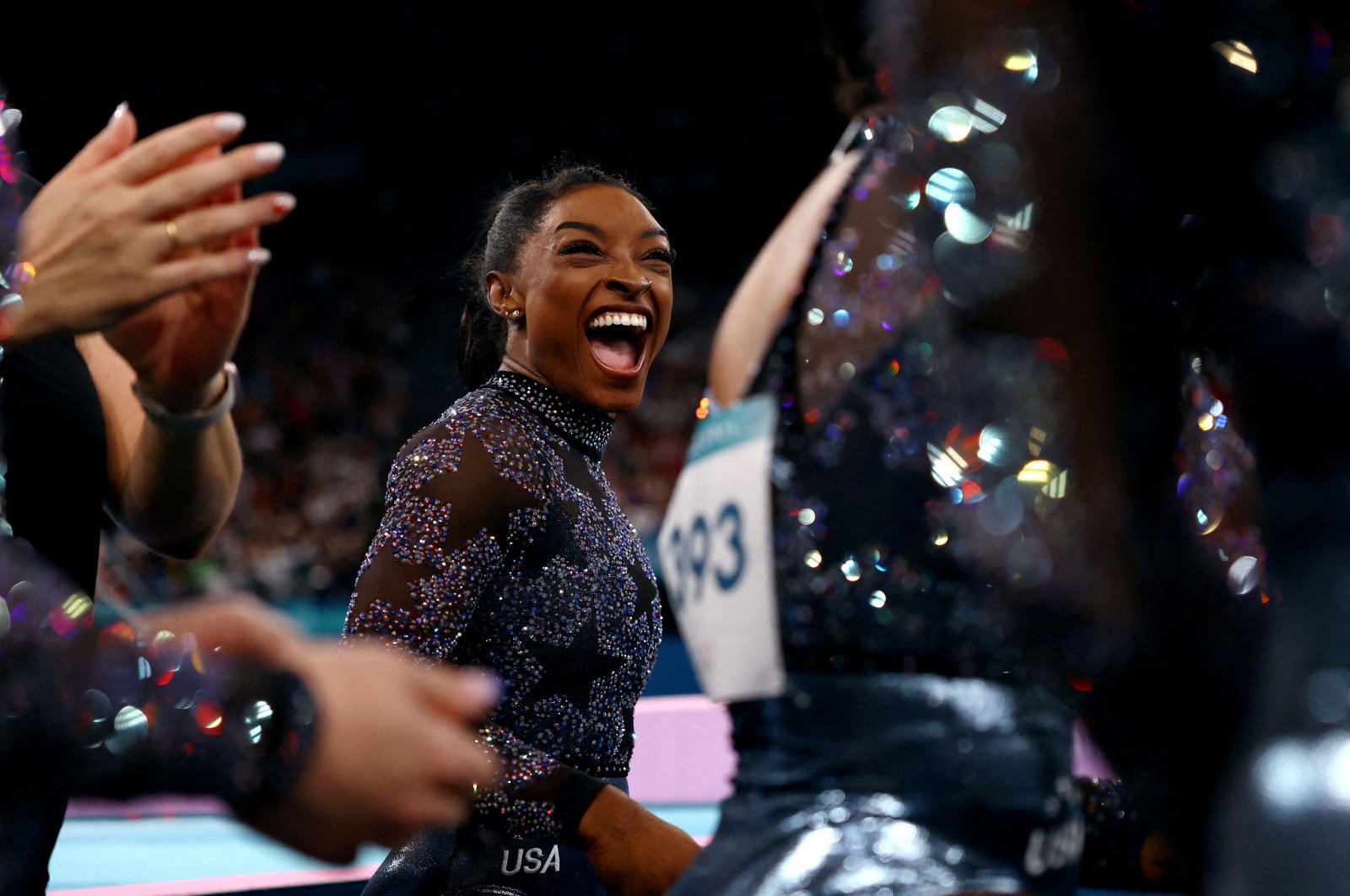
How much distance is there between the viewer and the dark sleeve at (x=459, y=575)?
4.85 ft

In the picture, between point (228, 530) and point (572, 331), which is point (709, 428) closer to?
point (572, 331)

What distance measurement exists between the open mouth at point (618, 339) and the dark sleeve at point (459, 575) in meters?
0.33

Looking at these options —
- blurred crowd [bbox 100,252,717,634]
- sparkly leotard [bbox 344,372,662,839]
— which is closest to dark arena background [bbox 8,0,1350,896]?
blurred crowd [bbox 100,252,717,634]

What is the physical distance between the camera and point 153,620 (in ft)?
2.30

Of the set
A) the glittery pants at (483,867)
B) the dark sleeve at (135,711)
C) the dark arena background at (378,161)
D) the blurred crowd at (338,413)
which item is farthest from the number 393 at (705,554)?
the blurred crowd at (338,413)

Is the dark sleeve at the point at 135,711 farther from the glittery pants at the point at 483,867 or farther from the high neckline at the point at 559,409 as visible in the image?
the high neckline at the point at 559,409

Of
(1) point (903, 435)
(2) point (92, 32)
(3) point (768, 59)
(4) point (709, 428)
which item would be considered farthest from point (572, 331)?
(2) point (92, 32)

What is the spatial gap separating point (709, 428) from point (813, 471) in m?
0.11

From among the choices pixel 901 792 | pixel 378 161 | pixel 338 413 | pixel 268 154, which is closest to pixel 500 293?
pixel 268 154

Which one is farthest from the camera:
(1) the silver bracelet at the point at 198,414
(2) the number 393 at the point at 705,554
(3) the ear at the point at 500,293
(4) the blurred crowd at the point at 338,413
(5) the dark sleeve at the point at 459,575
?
(4) the blurred crowd at the point at 338,413

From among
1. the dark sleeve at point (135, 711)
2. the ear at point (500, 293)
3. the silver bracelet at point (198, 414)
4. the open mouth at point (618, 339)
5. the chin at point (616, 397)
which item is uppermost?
the ear at point (500, 293)

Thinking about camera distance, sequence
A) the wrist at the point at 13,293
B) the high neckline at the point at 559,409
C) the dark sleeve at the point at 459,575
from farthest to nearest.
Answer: the high neckline at the point at 559,409
the dark sleeve at the point at 459,575
the wrist at the point at 13,293

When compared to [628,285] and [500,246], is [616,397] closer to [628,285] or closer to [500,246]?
[628,285]

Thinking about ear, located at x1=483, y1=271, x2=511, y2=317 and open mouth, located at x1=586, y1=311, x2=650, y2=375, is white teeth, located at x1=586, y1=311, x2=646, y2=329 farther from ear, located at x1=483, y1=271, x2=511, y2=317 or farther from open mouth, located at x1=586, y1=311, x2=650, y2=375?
ear, located at x1=483, y1=271, x2=511, y2=317
